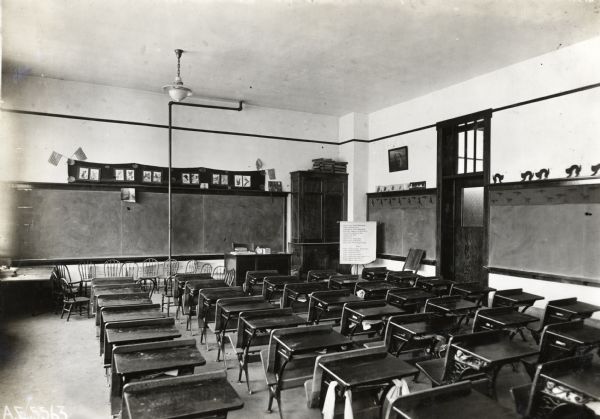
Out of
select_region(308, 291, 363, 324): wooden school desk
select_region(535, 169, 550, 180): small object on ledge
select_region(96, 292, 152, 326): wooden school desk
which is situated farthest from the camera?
select_region(535, 169, 550, 180): small object on ledge

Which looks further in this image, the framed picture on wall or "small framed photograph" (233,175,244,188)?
"small framed photograph" (233,175,244,188)

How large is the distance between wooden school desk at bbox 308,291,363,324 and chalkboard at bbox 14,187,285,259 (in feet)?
14.0

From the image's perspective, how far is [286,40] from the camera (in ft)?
17.1

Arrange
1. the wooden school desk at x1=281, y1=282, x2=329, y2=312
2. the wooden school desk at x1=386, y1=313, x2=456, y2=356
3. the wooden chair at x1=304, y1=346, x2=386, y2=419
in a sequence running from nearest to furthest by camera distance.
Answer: the wooden chair at x1=304, y1=346, x2=386, y2=419 → the wooden school desk at x1=386, y1=313, x2=456, y2=356 → the wooden school desk at x1=281, y1=282, x2=329, y2=312

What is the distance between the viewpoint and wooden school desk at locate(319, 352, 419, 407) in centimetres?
206

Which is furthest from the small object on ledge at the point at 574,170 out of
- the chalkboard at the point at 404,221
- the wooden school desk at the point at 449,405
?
the wooden school desk at the point at 449,405

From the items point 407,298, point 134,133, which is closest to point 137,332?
point 407,298

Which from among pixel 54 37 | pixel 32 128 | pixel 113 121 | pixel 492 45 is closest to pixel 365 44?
pixel 492 45

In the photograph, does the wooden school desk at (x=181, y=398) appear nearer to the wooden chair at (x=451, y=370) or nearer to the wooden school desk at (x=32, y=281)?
the wooden chair at (x=451, y=370)

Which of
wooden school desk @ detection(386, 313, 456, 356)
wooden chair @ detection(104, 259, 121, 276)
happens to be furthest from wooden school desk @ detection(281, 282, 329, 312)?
wooden chair @ detection(104, 259, 121, 276)

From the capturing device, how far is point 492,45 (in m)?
5.29

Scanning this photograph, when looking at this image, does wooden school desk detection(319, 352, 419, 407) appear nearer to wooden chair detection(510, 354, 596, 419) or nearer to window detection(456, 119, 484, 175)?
wooden chair detection(510, 354, 596, 419)

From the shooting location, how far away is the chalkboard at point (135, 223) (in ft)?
21.6

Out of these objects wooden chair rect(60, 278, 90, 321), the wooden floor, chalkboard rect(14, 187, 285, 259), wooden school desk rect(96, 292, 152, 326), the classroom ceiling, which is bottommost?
the wooden floor
